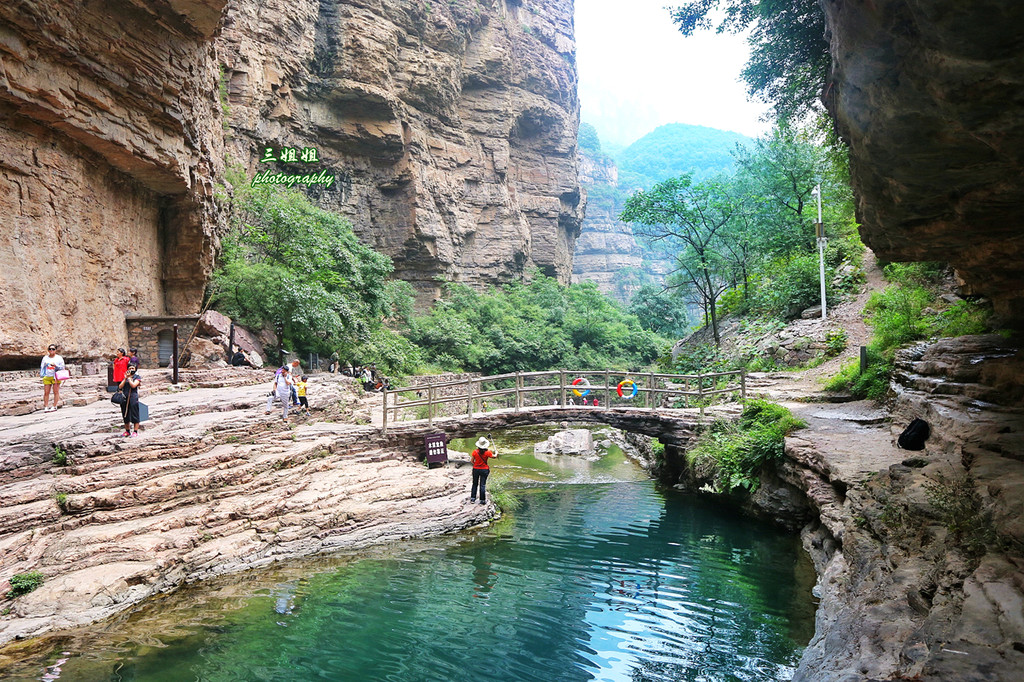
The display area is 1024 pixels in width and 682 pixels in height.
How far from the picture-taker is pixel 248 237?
24766mm

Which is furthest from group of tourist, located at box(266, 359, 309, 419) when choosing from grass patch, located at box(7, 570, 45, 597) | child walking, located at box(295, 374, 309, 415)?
grass patch, located at box(7, 570, 45, 597)

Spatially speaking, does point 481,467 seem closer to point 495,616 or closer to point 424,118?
point 495,616

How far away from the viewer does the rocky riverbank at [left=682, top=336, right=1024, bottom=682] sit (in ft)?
13.9

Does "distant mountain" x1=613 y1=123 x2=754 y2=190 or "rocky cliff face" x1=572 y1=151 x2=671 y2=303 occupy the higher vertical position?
"distant mountain" x1=613 y1=123 x2=754 y2=190

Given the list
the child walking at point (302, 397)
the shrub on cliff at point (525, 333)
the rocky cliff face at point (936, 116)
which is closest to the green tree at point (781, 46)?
the rocky cliff face at point (936, 116)

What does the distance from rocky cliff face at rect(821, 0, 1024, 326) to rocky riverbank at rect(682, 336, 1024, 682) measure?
2.82 metres

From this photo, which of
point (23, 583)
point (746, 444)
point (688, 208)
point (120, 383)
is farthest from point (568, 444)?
point (23, 583)

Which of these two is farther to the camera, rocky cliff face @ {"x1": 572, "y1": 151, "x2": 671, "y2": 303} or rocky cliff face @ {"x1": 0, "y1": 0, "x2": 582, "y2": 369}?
rocky cliff face @ {"x1": 572, "y1": 151, "x2": 671, "y2": 303}

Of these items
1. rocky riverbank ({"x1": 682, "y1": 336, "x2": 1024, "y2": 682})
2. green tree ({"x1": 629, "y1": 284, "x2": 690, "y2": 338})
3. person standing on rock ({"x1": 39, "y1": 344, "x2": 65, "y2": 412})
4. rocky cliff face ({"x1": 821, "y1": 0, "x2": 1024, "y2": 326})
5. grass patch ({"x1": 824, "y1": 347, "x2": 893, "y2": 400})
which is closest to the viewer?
rocky cliff face ({"x1": 821, "y1": 0, "x2": 1024, "y2": 326})

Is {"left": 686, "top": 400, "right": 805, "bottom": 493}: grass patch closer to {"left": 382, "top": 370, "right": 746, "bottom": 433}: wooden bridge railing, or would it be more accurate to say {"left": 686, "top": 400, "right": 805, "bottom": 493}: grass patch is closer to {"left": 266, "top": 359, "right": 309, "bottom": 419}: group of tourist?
{"left": 382, "top": 370, "right": 746, "bottom": 433}: wooden bridge railing

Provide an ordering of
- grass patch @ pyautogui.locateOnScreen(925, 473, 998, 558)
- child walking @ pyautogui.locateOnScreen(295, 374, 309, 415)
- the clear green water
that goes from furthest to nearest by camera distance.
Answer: child walking @ pyautogui.locateOnScreen(295, 374, 309, 415) < the clear green water < grass patch @ pyautogui.locateOnScreen(925, 473, 998, 558)

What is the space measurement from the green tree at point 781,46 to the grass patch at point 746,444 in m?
7.33

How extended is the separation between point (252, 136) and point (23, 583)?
81.7 ft

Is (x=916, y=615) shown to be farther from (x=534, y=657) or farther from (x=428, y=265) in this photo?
(x=428, y=265)
